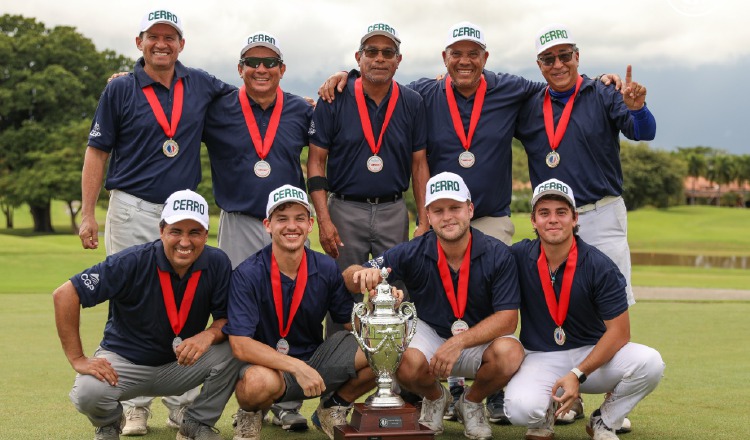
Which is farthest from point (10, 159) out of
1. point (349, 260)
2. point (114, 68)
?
point (349, 260)

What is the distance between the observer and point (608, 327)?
21.0ft

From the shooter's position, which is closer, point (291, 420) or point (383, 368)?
point (383, 368)

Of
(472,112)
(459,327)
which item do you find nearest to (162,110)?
(472,112)

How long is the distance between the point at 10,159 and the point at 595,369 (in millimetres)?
53541

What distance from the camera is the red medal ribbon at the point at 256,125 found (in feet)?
24.7

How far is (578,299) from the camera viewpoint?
6496 mm

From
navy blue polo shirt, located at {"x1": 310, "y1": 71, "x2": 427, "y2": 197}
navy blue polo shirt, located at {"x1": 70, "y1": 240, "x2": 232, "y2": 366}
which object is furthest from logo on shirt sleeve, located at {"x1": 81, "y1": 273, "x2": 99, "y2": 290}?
navy blue polo shirt, located at {"x1": 310, "y1": 71, "x2": 427, "y2": 197}

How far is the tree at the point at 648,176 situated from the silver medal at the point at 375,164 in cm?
7941

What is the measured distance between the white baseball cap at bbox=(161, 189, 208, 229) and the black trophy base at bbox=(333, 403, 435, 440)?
5.77 ft

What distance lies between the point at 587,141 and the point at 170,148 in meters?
3.41

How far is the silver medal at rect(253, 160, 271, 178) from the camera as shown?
7512 millimetres

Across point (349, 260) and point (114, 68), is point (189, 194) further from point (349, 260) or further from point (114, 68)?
point (114, 68)

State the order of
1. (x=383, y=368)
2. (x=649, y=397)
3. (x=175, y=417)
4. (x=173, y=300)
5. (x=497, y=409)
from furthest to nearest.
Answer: (x=649, y=397) < (x=497, y=409) < (x=175, y=417) < (x=173, y=300) < (x=383, y=368)

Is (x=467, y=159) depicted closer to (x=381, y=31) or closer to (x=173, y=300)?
(x=381, y=31)
